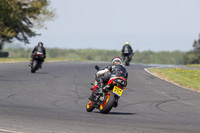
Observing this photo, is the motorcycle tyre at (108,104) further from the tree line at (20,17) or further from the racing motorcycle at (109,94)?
the tree line at (20,17)

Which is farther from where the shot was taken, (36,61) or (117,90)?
(36,61)

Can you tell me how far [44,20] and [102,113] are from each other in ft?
150

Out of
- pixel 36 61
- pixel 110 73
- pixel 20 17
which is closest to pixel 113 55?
pixel 20 17

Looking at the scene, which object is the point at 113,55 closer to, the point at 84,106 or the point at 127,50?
the point at 127,50

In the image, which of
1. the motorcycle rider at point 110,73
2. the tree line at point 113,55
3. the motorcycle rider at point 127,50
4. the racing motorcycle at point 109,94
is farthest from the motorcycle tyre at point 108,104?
the tree line at point 113,55

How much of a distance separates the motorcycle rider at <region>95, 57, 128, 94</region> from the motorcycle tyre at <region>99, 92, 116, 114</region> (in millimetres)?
327

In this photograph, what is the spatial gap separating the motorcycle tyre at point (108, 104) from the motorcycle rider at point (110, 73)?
33 cm

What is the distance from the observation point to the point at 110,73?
1137cm

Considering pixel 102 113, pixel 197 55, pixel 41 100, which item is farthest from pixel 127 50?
pixel 197 55

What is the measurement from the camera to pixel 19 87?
17672 millimetres

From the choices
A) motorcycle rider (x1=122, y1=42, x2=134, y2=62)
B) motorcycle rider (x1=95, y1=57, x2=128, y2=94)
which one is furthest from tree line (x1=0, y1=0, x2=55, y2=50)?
motorcycle rider (x1=95, y1=57, x2=128, y2=94)

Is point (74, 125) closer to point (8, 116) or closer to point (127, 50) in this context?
point (8, 116)

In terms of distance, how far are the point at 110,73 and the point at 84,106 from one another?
237cm

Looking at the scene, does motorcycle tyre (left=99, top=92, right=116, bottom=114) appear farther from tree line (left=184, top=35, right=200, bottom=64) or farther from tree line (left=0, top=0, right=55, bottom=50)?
tree line (left=184, top=35, right=200, bottom=64)
